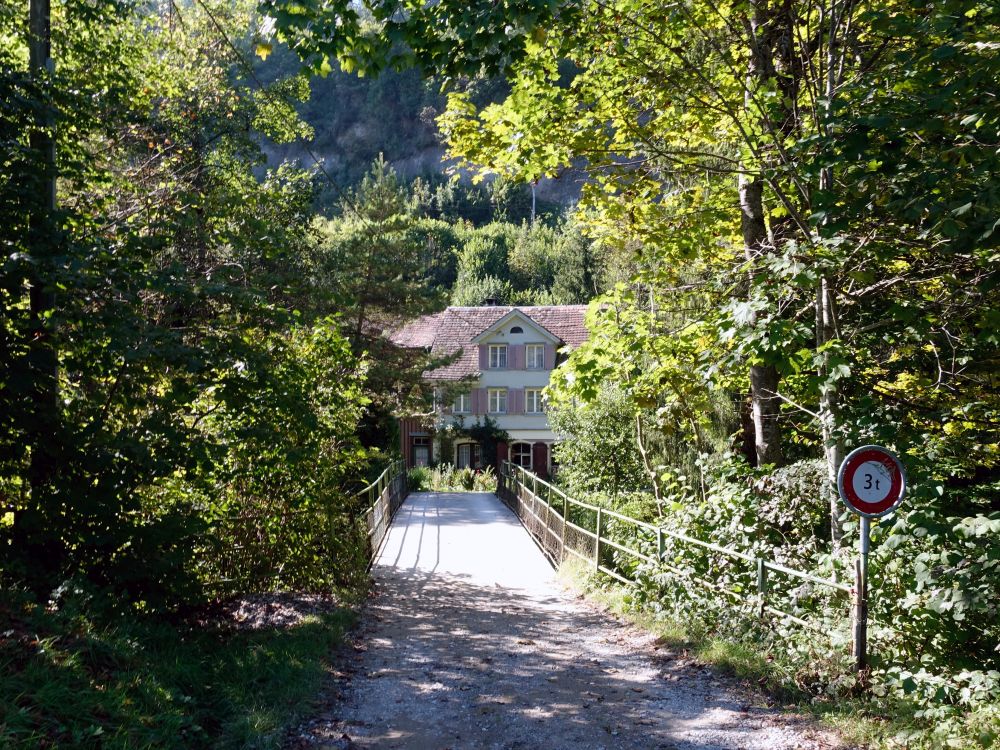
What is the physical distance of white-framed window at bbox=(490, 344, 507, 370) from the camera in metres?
46.5

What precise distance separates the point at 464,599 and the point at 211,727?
22.5 feet

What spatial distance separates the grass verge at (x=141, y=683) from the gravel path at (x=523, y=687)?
41cm

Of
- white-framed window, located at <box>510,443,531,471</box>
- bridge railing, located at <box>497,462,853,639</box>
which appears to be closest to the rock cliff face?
white-framed window, located at <box>510,443,531,471</box>

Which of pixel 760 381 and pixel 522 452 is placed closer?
pixel 760 381

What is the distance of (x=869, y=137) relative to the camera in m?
5.73

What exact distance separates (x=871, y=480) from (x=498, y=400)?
40918 mm

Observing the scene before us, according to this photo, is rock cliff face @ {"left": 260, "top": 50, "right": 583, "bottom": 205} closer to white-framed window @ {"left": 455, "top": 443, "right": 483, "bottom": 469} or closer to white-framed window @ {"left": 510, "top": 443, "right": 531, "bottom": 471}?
white-framed window @ {"left": 510, "top": 443, "right": 531, "bottom": 471}

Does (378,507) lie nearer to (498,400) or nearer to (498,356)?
(498,400)

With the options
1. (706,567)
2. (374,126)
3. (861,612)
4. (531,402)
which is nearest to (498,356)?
(531,402)

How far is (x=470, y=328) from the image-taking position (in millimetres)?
49031

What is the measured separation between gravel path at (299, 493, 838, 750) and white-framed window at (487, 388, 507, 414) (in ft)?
111

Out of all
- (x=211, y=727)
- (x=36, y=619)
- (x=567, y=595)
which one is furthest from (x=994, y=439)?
(x=36, y=619)

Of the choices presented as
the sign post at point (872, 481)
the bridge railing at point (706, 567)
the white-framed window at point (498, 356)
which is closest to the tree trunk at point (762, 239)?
the bridge railing at point (706, 567)

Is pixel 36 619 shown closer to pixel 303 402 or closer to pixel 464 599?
pixel 303 402
